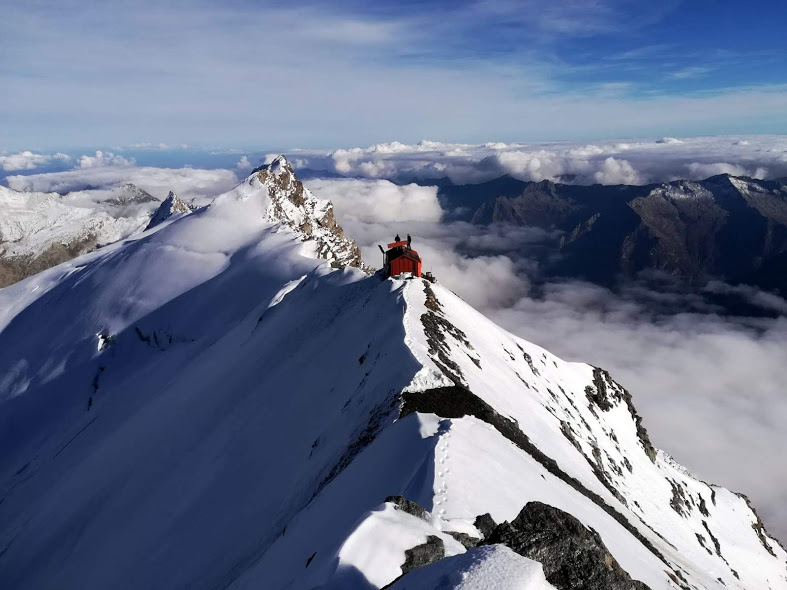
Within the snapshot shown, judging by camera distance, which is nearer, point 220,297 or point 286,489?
point 286,489

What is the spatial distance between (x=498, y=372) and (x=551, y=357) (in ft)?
94.6

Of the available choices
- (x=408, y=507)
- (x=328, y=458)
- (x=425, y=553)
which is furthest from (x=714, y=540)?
(x=425, y=553)

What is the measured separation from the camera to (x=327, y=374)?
45.2 meters

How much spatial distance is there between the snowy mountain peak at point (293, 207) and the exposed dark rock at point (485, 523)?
12856 cm

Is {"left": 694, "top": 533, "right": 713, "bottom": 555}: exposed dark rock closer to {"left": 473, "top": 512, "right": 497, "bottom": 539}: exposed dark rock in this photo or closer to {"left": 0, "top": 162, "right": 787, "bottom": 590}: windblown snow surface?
{"left": 0, "top": 162, "right": 787, "bottom": 590}: windblown snow surface

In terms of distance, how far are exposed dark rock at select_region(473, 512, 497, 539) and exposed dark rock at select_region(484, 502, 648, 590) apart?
3504 mm

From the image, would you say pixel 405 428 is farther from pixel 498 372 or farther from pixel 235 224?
pixel 235 224

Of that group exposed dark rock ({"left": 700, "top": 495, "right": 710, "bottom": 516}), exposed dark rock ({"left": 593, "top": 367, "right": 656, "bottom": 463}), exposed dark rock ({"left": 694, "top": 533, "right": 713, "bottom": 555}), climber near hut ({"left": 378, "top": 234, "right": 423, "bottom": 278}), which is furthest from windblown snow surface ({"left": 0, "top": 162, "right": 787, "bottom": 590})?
climber near hut ({"left": 378, "top": 234, "right": 423, "bottom": 278})

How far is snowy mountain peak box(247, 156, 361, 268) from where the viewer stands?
15362 centimetres

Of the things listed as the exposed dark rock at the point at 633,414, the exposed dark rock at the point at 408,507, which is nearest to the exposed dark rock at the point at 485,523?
the exposed dark rock at the point at 408,507

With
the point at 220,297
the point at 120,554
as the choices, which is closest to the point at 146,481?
the point at 120,554

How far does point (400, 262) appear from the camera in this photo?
6166 centimetres

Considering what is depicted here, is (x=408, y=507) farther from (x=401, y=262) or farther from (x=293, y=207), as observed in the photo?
(x=293, y=207)

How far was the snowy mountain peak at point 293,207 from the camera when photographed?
15362cm
